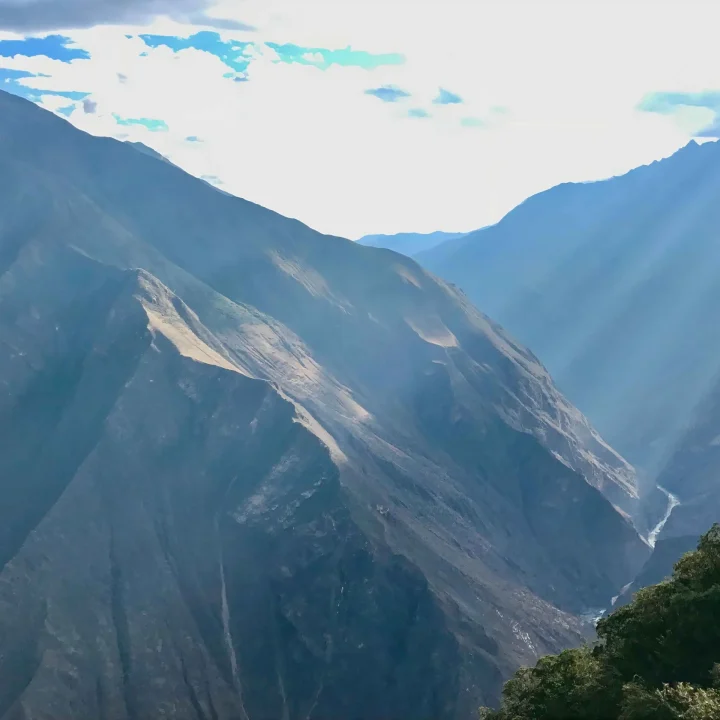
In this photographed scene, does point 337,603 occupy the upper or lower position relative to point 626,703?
lower

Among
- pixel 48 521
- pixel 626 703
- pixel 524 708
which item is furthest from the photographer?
pixel 48 521

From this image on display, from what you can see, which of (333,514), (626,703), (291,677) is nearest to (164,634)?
(291,677)

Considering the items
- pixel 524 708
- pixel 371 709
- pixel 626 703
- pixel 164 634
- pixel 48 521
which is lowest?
pixel 371 709

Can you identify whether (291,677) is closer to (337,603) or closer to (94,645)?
(337,603)

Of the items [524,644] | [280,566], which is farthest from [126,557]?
[524,644]

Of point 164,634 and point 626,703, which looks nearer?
point 626,703

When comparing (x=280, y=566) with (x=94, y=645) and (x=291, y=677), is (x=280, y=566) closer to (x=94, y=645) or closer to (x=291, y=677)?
(x=291, y=677)

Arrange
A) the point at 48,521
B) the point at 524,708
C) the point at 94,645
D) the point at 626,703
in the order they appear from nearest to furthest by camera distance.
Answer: the point at 626,703 → the point at 524,708 → the point at 94,645 → the point at 48,521
